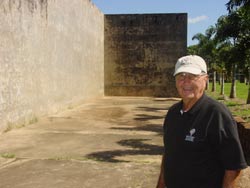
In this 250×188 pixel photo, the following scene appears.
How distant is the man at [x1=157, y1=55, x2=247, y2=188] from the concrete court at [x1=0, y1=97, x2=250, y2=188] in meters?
1.61

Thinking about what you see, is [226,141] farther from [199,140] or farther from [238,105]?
[238,105]

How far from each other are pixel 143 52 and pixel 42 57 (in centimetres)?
1146

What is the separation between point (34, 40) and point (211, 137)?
9373mm

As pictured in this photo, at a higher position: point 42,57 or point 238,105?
point 42,57

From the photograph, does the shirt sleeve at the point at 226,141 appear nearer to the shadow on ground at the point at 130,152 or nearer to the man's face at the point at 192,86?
the man's face at the point at 192,86

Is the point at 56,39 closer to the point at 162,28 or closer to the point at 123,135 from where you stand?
the point at 123,135

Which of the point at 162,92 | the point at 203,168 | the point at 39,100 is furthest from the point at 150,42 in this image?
the point at 203,168

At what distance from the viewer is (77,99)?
16141 millimetres

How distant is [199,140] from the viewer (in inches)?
82.2

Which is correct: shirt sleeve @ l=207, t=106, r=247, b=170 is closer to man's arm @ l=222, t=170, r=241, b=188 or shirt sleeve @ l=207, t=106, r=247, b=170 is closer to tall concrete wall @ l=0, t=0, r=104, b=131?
man's arm @ l=222, t=170, r=241, b=188

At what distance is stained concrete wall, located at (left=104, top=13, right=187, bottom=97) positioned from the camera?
22219 mm

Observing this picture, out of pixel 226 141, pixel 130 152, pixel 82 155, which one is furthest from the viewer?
pixel 130 152

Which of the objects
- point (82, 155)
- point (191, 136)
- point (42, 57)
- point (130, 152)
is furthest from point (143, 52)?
point (191, 136)

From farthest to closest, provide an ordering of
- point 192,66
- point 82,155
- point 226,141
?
point 82,155 < point 192,66 < point 226,141
